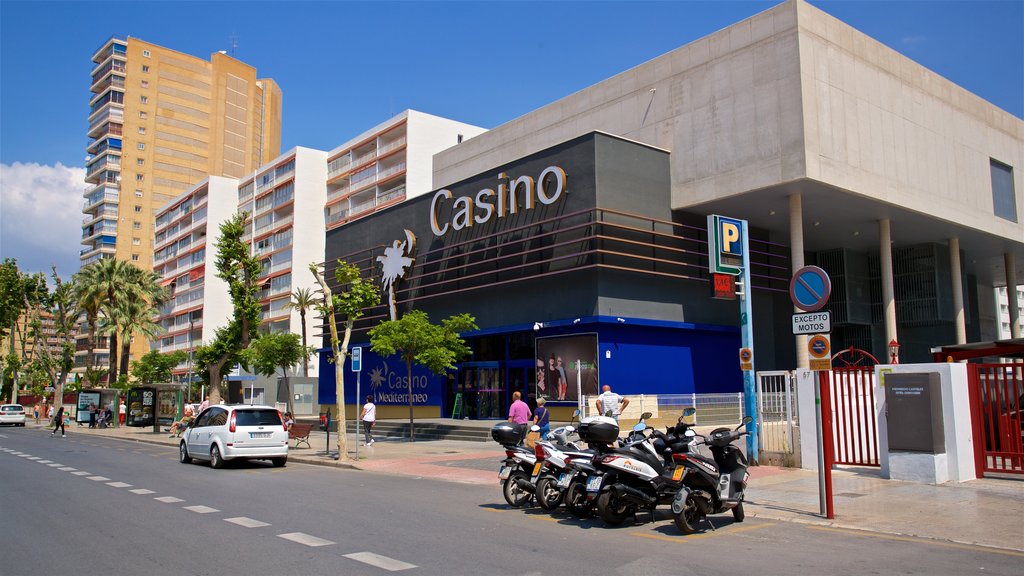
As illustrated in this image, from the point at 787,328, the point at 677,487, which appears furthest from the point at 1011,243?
the point at 677,487

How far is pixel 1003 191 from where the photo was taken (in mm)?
36156

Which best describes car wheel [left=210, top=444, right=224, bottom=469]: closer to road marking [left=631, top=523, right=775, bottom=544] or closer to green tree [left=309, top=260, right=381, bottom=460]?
green tree [left=309, top=260, right=381, bottom=460]

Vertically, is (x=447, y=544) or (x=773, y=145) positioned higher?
(x=773, y=145)

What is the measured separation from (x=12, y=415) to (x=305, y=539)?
58533 millimetres

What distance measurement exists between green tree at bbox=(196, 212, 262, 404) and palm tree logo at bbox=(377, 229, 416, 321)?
6.17 meters

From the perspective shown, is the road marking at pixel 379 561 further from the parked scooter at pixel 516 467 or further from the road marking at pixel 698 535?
the parked scooter at pixel 516 467

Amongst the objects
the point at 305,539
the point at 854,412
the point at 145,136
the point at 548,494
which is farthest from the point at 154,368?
the point at 854,412

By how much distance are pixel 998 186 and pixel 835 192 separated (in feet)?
48.0

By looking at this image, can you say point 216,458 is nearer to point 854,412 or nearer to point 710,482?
point 710,482

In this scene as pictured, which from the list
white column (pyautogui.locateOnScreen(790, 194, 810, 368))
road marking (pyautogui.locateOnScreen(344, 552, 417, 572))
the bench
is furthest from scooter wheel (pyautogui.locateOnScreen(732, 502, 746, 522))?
white column (pyautogui.locateOnScreen(790, 194, 810, 368))

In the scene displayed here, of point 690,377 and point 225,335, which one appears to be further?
point 225,335

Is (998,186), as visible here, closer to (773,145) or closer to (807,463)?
(773,145)

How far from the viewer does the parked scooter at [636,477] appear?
31.9 feet

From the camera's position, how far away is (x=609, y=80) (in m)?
33.0
